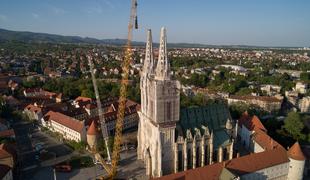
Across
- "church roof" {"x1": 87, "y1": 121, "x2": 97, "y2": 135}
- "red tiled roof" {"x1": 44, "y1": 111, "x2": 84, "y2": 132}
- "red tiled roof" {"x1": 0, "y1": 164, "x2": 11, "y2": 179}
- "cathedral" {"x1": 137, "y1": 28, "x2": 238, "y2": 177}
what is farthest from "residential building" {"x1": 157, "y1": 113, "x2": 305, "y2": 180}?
"red tiled roof" {"x1": 44, "y1": 111, "x2": 84, "y2": 132}

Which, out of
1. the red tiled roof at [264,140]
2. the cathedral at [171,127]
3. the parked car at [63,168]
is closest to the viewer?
the cathedral at [171,127]

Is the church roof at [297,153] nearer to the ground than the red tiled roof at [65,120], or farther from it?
farther from it

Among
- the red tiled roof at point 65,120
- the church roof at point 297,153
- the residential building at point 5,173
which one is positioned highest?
the church roof at point 297,153

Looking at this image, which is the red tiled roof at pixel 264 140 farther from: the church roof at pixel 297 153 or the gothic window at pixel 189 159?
the gothic window at pixel 189 159

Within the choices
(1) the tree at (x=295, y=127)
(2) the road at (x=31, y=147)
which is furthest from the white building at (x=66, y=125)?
(1) the tree at (x=295, y=127)

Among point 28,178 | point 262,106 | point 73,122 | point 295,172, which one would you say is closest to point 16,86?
point 73,122

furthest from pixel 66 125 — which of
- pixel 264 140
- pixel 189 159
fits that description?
pixel 264 140

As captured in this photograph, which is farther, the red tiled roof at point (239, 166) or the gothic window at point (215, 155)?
the gothic window at point (215, 155)

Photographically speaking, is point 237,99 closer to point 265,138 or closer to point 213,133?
point 265,138
